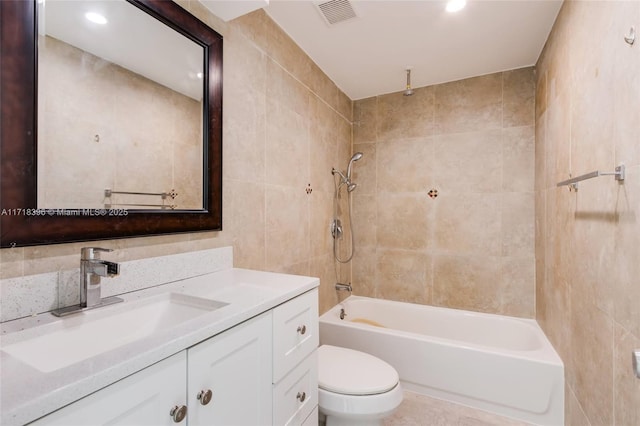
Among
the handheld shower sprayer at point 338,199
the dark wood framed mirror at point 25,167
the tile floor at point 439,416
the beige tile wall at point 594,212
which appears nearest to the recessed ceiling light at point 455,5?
the beige tile wall at point 594,212

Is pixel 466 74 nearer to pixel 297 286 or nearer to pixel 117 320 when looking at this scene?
pixel 297 286

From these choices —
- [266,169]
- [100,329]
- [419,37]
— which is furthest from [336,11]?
[100,329]

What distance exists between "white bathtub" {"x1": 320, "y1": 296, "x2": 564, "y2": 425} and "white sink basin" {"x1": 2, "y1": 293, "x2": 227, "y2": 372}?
1.53 metres

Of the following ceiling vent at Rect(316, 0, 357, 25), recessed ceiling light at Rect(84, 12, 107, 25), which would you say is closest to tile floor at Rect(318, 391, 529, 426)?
recessed ceiling light at Rect(84, 12, 107, 25)

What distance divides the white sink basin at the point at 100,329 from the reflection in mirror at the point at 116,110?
1.12ft

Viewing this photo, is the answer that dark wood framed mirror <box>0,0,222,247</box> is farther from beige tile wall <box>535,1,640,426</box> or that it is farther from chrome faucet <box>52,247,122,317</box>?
beige tile wall <box>535,1,640,426</box>

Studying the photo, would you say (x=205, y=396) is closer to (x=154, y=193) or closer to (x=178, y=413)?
(x=178, y=413)

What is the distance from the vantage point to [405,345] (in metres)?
2.09

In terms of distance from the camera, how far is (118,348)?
0.60m

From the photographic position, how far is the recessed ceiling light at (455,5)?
165cm

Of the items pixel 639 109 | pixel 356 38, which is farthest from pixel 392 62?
pixel 639 109

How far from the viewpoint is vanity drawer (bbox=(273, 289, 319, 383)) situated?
39.2 inches

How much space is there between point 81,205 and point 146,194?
0.71 feet

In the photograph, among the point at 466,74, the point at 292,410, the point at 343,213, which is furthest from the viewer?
the point at 343,213
